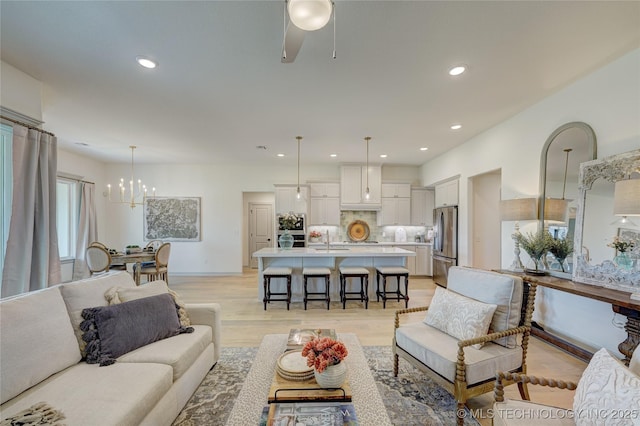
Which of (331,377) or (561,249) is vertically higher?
(561,249)

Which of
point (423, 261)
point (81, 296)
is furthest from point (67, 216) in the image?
point (423, 261)

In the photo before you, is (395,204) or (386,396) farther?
(395,204)

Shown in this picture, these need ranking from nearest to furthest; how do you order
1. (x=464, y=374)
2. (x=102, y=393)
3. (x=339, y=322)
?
1. (x=102, y=393)
2. (x=464, y=374)
3. (x=339, y=322)

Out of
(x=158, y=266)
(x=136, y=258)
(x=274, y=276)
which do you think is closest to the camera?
(x=274, y=276)

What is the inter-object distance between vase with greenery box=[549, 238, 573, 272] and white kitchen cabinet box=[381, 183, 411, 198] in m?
3.85

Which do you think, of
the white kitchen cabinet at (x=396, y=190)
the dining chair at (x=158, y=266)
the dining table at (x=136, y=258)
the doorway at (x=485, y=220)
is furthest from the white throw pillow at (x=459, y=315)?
the dining table at (x=136, y=258)

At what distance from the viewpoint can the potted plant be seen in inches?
62.8

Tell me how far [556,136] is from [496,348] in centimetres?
263

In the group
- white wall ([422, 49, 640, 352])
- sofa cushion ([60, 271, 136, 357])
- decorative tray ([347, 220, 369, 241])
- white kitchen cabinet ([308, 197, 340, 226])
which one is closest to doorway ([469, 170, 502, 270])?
white wall ([422, 49, 640, 352])

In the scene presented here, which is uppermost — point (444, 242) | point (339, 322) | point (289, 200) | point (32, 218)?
point (289, 200)

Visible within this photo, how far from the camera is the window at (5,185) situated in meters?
2.75

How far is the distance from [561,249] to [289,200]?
510cm

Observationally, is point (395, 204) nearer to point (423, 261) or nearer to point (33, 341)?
point (423, 261)

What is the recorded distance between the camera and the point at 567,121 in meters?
3.00
